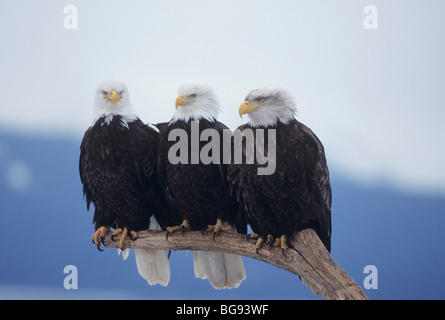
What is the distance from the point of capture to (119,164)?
344 cm

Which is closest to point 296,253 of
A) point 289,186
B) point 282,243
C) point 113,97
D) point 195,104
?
point 282,243

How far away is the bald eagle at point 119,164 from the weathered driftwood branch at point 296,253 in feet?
0.50

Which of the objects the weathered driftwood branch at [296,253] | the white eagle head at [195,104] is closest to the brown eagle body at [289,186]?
the weathered driftwood branch at [296,253]

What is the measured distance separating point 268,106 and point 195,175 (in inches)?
25.0

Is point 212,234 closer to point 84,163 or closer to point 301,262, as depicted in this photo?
point 301,262

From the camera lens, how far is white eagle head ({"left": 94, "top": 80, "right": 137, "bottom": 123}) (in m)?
3.47

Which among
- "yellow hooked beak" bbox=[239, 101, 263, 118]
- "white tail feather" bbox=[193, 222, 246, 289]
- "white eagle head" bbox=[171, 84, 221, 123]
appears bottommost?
"white tail feather" bbox=[193, 222, 246, 289]

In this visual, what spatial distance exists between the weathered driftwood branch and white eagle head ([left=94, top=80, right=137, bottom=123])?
814 mm

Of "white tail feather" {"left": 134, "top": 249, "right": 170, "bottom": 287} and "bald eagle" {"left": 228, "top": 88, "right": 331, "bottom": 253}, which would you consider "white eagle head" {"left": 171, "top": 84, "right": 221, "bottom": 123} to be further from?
"white tail feather" {"left": 134, "top": 249, "right": 170, "bottom": 287}

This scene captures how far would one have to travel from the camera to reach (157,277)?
385cm

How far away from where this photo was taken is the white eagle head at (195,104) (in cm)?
341

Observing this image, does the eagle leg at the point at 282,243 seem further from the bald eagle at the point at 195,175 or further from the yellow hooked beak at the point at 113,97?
the yellow hooked beak at the point at 113,97

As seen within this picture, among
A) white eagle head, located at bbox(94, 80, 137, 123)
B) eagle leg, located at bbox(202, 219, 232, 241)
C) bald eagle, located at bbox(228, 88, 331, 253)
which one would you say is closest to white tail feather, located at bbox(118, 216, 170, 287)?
eagle leg, located at bbox(202, 219, 232, 241)

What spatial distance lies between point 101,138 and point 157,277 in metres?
1.13
